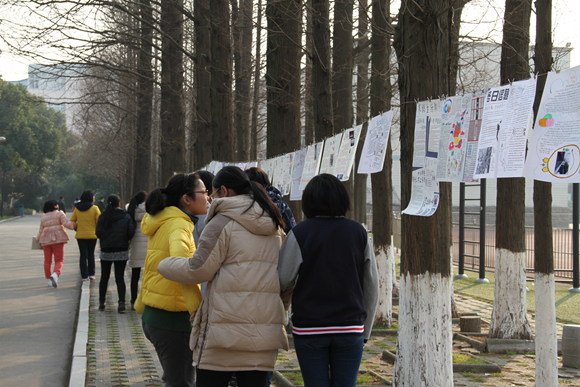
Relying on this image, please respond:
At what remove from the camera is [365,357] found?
7.30 meters

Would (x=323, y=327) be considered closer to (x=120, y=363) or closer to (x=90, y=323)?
(x=120, y=363)

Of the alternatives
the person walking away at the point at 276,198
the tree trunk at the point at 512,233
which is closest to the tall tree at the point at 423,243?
the person walking away at the point at 276,198

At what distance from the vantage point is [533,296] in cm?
1373

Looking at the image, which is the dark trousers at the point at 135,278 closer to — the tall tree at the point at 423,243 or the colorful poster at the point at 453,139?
the tall tree at the point at 423,243

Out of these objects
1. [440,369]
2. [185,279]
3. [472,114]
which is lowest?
[440,369]

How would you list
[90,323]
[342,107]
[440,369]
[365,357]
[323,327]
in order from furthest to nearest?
[342,107] → [90,323] → [365,357] → [440,369] → [323,327]

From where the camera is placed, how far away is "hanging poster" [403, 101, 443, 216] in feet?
15.0

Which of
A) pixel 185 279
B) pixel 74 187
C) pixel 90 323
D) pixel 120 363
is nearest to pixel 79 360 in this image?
pixel 120 363

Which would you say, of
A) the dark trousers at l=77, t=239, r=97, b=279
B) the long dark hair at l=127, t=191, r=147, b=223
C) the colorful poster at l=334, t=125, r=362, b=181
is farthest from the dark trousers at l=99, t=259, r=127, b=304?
the colorful poster at l=334, t=125, r=362, b=181

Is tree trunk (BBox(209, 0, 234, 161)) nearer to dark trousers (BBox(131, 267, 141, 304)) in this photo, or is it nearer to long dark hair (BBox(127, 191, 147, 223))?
long dark hair (BBox(127, 191, 147, 223))

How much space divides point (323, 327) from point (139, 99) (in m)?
17.6

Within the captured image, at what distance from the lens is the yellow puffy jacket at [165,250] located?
393cm

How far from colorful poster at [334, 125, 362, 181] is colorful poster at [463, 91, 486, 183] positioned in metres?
1.87

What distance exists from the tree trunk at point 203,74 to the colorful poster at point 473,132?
9436 millimetres
